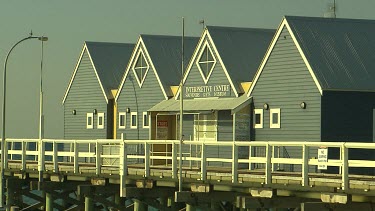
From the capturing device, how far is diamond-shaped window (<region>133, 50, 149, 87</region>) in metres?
63.2

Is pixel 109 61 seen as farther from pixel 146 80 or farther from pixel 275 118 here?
pixel 275 118

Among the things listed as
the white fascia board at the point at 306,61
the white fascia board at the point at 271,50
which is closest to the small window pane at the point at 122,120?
the white fascia board at the point at 271,50

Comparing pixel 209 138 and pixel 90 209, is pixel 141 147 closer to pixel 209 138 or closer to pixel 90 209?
pixel 209 138

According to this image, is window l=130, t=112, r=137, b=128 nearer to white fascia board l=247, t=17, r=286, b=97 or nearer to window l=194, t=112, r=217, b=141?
window l=194, t=112, r=217, b=141

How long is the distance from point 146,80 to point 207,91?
652 cm

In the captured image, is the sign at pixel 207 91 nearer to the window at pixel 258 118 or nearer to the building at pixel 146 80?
the building at pixel 146 80

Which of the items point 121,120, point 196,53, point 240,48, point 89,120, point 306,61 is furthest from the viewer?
point 89,120

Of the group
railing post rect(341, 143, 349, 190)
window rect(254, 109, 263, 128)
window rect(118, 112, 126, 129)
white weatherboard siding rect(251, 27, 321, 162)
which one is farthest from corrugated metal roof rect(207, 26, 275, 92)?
railing post rect(341, 143, 349, 190)

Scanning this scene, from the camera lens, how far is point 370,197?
30.9 m

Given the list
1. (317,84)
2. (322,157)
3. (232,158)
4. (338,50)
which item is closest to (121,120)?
(338,50)

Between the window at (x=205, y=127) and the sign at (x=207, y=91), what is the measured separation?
3.47 feet

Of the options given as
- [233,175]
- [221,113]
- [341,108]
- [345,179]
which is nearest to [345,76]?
[341,108]

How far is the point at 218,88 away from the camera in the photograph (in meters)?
56.6

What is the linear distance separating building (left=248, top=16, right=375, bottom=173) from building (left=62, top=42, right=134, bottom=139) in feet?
50.7
